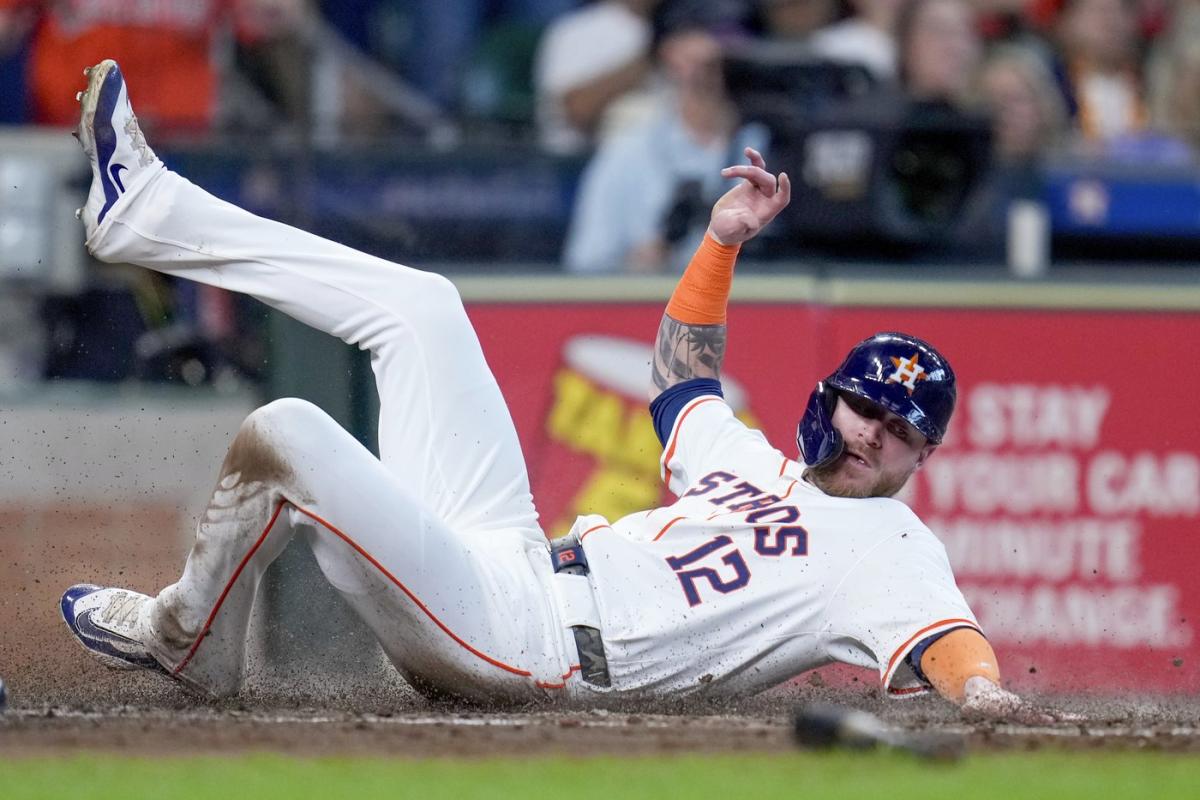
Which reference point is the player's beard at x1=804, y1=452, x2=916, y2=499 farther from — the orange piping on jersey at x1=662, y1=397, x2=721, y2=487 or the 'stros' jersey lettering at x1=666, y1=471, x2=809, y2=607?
the orange piping on jersey at x1=662, y1=397, x2=721, y2=487

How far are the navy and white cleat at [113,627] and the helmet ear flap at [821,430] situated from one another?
71.7 inches

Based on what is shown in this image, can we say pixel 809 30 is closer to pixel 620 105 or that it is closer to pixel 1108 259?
pixel 620 105

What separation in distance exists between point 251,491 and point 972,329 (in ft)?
12.9

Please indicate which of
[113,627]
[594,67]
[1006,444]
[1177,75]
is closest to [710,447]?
[113,627]

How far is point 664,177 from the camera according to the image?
28.6 feet

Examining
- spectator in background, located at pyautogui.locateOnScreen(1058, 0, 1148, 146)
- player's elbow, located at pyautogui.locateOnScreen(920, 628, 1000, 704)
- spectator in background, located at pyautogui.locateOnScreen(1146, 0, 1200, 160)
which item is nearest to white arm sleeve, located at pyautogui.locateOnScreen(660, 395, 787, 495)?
player's elbow, located at pyautogui.locateOnScreen(920, 628, 1000, 704)

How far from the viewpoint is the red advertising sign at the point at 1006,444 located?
25.3ft

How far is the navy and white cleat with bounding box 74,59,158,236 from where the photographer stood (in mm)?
5160

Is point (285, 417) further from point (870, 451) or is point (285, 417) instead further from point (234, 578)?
point (870, 451)

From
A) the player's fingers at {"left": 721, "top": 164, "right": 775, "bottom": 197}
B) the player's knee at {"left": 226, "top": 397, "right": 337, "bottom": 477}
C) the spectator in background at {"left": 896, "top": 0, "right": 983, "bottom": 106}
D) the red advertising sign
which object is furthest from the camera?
the spectator in background at {"left": 896, "top": 0, "right": 983, "bottom": 106}

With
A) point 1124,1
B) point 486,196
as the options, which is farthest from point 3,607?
point 1124,1

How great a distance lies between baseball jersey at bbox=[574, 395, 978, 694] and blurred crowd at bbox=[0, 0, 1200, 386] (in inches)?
114

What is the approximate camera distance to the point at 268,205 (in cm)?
806

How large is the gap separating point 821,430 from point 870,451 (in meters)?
0.14
